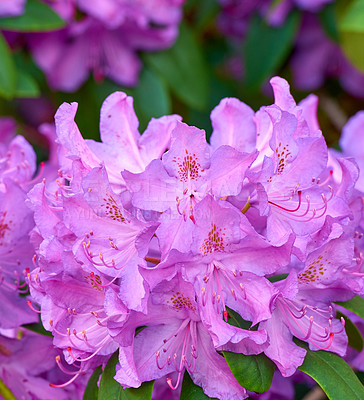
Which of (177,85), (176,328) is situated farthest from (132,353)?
(177,85)

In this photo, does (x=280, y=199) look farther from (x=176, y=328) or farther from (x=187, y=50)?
(x=187, y=50)

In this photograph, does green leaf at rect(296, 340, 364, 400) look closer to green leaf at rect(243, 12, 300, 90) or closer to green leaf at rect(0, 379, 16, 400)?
green leaf at rect(0, 379, 16, 400)

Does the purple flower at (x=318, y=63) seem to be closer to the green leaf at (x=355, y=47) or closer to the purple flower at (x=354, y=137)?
the green leaf at (x=355, y=47)

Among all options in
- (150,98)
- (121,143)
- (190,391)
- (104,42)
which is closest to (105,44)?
(104,42)

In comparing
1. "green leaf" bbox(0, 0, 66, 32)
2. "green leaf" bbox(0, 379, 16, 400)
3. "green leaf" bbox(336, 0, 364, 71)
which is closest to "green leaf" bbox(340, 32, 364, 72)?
"green leaf" bbox(336, 0, 364, 71)

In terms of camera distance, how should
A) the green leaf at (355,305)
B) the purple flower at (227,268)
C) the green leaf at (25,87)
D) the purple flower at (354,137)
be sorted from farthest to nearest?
the green leaf at (25,87) → the purple flower at (354,137) → the green leaf at (355,305) → the purple flower at (227,268)

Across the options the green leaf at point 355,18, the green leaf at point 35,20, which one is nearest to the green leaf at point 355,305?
the green leaf at point 355,18
